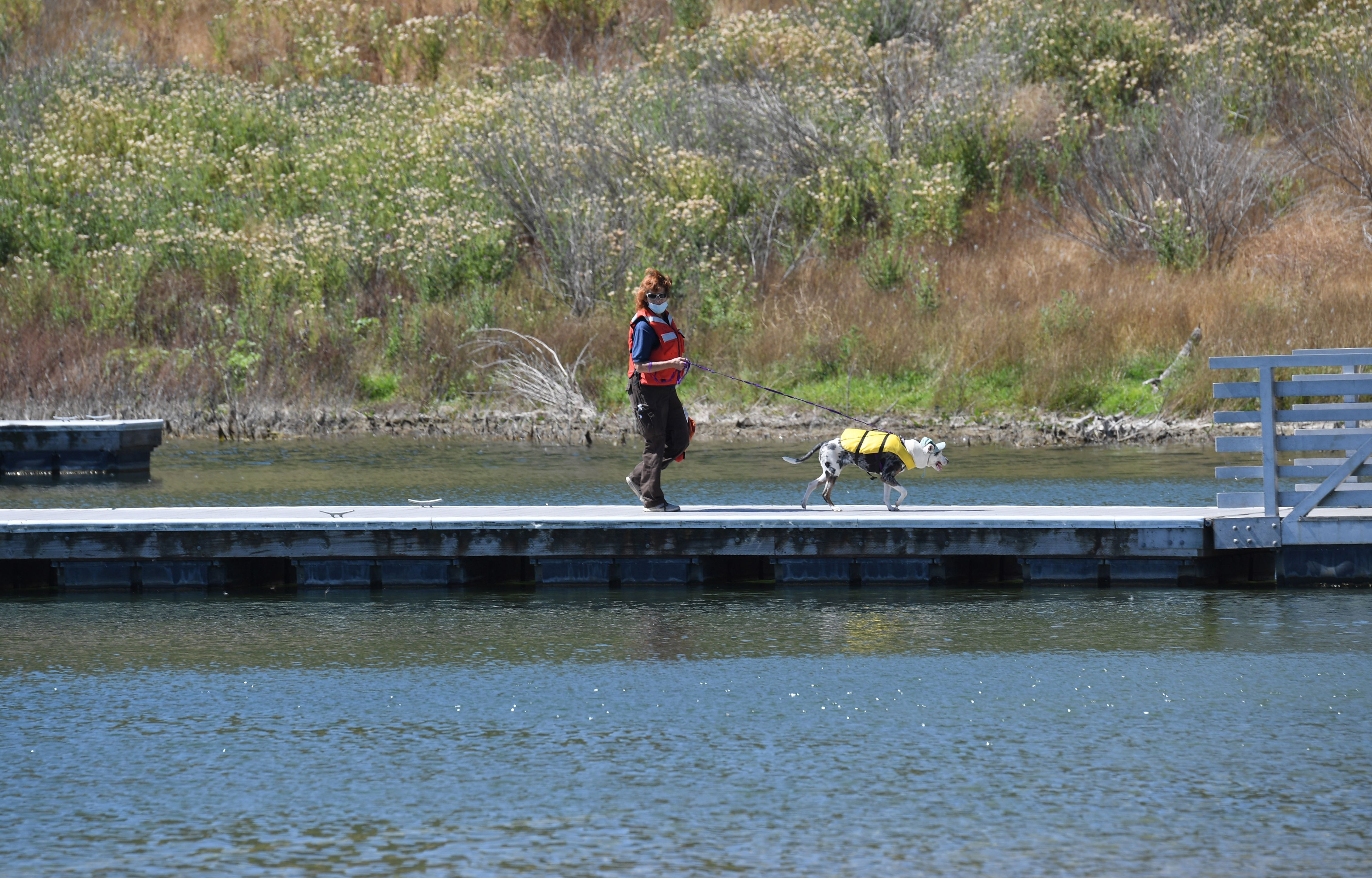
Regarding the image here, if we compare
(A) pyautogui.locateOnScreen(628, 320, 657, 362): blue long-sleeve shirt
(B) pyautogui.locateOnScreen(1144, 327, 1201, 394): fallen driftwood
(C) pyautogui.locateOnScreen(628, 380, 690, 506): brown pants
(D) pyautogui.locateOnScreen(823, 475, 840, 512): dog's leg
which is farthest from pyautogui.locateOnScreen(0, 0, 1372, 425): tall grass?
(A) pyautogui.locateOnScreen(628, 320, 657, 362): blue long-sleeve shirt

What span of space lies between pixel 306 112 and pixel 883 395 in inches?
719

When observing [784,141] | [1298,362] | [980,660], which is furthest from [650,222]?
[980,660]

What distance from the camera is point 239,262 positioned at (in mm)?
30375

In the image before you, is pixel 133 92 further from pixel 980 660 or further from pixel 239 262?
pixel 980 660

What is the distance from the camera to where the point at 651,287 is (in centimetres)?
1210

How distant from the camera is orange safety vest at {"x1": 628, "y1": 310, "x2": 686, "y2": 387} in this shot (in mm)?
12273

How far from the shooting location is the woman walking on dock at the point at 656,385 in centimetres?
1223

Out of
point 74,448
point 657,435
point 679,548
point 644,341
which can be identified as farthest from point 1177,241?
point 679,548

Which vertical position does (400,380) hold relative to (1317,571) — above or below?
above

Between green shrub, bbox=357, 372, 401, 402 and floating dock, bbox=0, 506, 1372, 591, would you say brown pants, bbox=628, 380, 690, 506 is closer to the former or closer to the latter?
floating dock, bbox=0, 506, 1372, 591

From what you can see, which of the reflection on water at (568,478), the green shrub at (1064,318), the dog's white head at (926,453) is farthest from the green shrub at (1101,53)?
the dog's white head at (926,453)

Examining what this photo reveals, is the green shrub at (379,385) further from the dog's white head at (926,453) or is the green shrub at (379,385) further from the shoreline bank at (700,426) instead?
the dog's white head at (926,453)

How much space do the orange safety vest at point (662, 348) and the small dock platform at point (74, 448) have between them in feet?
35.0

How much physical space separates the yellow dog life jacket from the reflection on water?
10.5 ft
